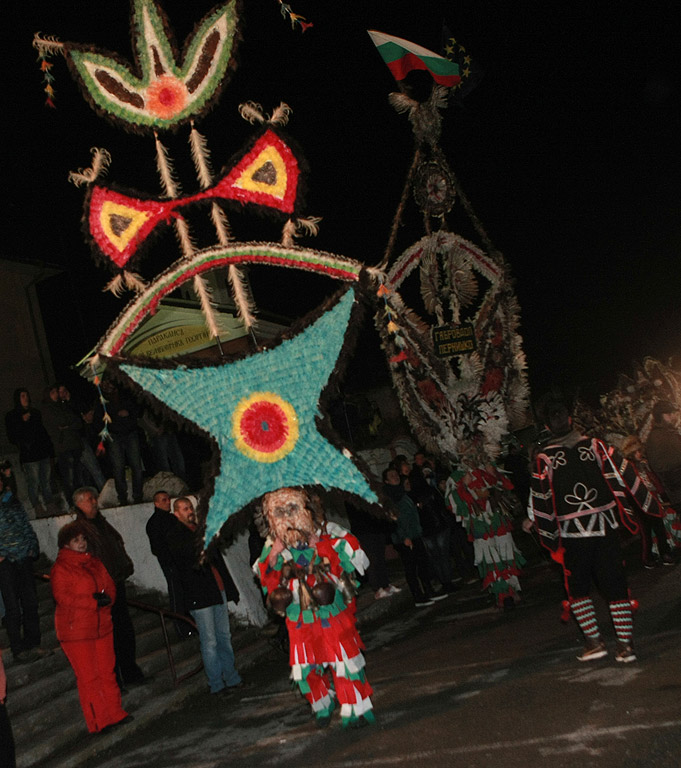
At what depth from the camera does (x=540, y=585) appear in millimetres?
10102

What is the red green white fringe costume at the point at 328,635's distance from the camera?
5621mm

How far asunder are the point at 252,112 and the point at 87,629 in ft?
14.1

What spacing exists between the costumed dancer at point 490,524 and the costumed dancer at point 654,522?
1479 mm

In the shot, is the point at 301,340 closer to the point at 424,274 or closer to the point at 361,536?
the point at 361,536

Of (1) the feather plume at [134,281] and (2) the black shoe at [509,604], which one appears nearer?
(1) the feather plume at [134,281]

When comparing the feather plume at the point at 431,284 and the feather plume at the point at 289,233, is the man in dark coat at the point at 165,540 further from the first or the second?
the feather plume at the point at 431,284

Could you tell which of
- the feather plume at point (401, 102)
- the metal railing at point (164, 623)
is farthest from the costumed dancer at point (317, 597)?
the feather plume at point (401, 102)

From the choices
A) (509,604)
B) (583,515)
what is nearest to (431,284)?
(509,604)

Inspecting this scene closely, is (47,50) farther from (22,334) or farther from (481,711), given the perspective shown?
(22,334)

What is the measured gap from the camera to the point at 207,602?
7.91 meters

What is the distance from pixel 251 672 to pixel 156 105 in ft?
18.4

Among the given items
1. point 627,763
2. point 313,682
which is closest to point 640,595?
point 313,682

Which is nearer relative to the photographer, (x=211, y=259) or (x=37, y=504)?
(x=211, y=259)

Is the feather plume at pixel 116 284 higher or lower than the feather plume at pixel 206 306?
higher
